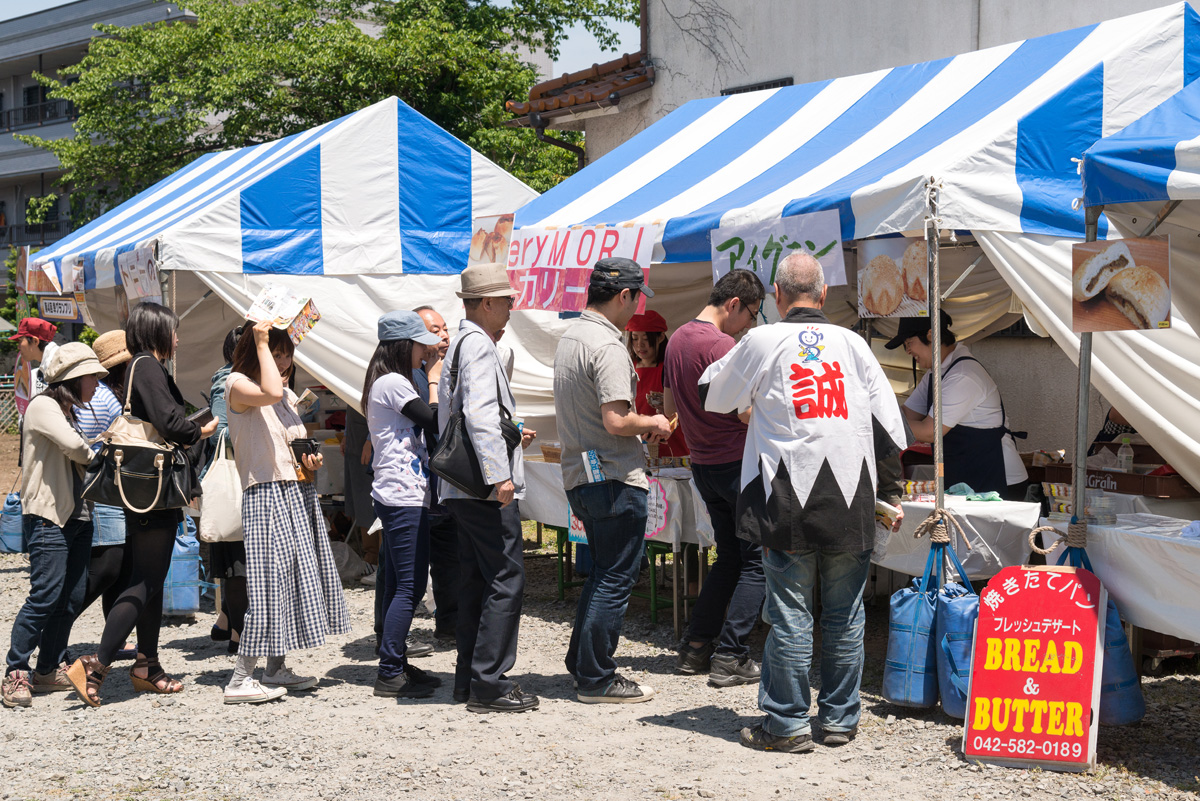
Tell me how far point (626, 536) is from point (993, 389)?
198 cm

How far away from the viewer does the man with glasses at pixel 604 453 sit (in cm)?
441

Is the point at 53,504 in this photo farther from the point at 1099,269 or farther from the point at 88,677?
the point at 1099,269

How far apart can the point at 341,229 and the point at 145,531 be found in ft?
12.0

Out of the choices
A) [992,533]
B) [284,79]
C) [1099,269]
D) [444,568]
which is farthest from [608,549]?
[284,79]

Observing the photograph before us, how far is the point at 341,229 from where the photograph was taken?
26.1 ft

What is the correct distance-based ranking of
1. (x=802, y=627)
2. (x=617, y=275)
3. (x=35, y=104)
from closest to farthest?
(x=802, y=627) → (x=617, y=275) → (x=35, y=104)

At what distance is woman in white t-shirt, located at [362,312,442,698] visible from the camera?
4812 millimetres

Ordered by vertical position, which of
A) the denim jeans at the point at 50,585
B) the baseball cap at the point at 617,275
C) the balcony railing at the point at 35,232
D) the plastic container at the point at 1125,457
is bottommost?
the denim jeans at the point at 50,585

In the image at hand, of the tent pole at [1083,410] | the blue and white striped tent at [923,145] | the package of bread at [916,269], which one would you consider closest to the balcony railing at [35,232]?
the blue and white striped tent at [923,145]

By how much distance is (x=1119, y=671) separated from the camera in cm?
383

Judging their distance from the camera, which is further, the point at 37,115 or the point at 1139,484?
the point at 37,115

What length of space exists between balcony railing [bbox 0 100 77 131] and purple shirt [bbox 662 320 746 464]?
30.5 metres

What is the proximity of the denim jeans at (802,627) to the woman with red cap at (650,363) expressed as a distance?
2.43 meters

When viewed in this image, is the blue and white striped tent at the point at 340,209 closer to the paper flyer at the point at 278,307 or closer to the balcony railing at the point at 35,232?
the paper flyer at the point at 278,307
